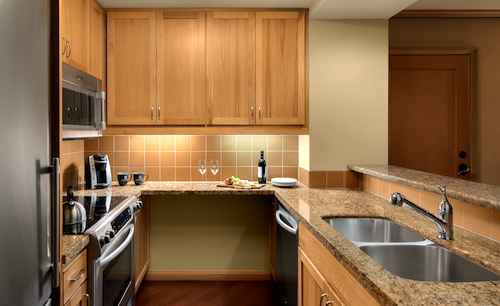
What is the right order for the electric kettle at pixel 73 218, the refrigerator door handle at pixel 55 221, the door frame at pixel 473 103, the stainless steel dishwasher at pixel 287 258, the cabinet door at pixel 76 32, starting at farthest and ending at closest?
1. the door frame at pixel 473 103
2. the cabinet door at pixel 76 32
3. the stainless steel dishwasher at pixel 287 258
4. the electric kettle at pixel 73 218
5. the refrigerator door handle at pixel 55 221

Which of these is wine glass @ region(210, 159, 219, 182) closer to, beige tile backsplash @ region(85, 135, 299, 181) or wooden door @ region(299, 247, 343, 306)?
beige tile backsplash @ region(85, 135, 299, 181)

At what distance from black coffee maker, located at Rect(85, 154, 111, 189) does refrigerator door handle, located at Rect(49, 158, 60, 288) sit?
1.55m

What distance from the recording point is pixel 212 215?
9.91ft

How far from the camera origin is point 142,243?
2779mm

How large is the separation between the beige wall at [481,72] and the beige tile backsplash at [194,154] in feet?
5.26

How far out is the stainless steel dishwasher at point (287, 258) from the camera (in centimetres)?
188

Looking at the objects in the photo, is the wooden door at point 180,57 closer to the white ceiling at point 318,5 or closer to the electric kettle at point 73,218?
the white ceiling at point 318,5

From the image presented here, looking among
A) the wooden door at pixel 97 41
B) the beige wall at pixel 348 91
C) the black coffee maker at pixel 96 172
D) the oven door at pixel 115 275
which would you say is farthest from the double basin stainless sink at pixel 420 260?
the wooden door at pixel 97 41

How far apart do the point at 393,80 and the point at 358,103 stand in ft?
2.10

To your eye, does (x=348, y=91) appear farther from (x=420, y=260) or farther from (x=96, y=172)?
(x=96, y=172)

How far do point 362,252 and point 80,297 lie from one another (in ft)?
3.85

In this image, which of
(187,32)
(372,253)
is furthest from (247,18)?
(372,253)

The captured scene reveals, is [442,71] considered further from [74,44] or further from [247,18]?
[74,44]

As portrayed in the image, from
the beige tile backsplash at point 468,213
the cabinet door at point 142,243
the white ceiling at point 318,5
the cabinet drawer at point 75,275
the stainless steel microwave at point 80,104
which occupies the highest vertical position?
the white ceiling at point 318,5
